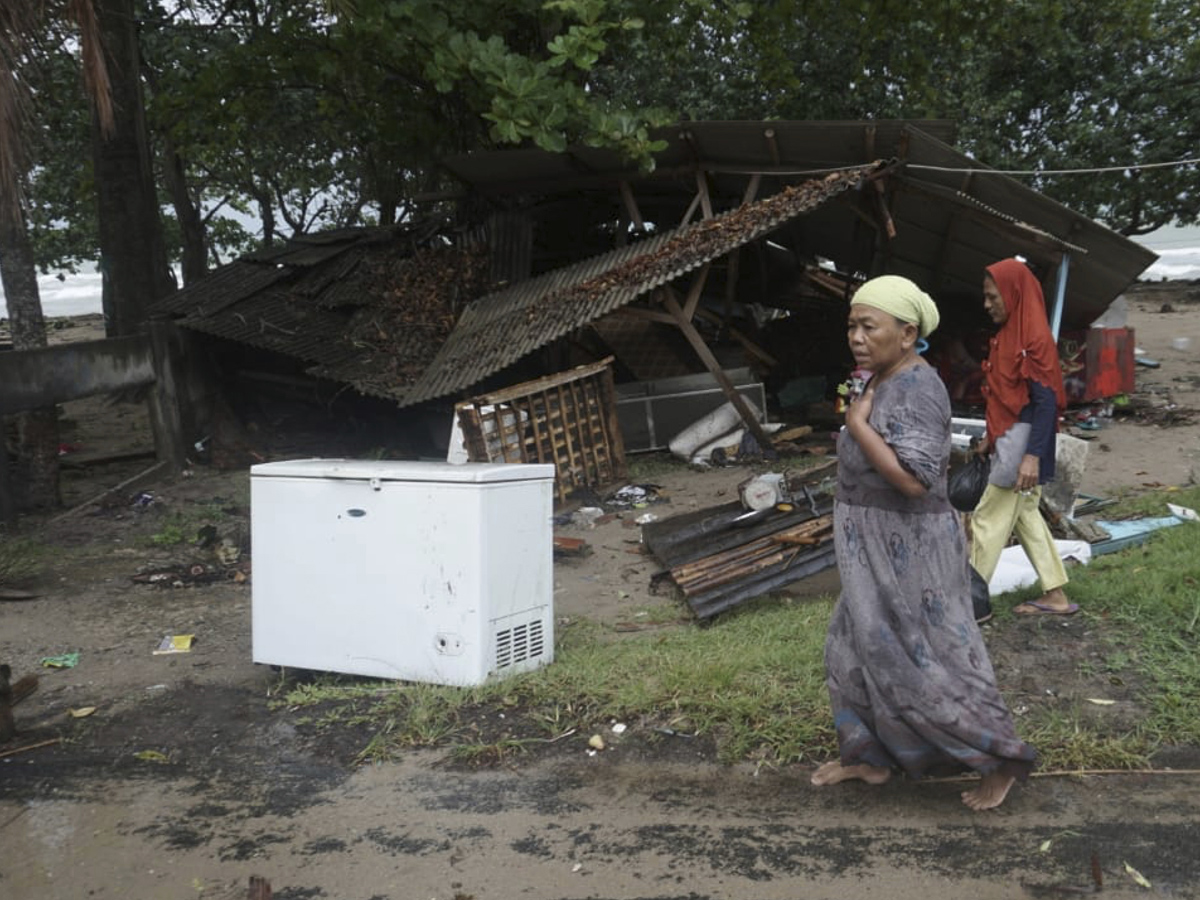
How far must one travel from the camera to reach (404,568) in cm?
440

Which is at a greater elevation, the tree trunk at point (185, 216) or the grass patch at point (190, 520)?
the tree trunk at point (185, 216)

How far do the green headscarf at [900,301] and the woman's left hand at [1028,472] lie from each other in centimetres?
158

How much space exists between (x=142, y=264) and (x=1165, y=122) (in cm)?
1626

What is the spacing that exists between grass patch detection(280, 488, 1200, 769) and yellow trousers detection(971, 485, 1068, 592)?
235mm

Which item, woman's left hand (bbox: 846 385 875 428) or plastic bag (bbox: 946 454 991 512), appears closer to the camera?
woman's left hand (bbox: 846 385 875 428)

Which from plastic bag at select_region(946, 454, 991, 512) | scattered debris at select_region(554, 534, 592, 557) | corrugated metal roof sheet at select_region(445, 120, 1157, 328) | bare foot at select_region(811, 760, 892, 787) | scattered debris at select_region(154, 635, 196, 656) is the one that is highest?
corrugated metal roof sheet at select_region(445, 120, 1157, 328)

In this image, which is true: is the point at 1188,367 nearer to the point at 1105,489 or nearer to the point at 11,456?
the point at 1105,489

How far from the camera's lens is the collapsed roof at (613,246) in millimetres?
9766

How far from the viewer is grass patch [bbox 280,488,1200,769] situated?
376 centimetres

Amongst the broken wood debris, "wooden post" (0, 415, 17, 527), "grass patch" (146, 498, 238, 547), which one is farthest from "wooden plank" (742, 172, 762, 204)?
"wooden post" (0, 415, 17, 527)

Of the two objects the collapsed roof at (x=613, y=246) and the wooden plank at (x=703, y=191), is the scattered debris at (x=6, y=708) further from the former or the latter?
the wooden plank at (x=703, y=191)

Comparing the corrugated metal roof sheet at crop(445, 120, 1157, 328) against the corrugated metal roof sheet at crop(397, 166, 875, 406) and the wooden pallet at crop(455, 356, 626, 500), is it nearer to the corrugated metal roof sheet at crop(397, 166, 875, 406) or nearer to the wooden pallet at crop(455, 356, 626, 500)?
the corrugated metal roof sheet at crop(397, 166, 875, 406)

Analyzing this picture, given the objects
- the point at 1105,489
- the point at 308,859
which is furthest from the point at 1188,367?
the point at 308,859

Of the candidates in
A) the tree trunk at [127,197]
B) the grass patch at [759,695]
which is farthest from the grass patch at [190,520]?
A: the tree trunk at [127,197]
